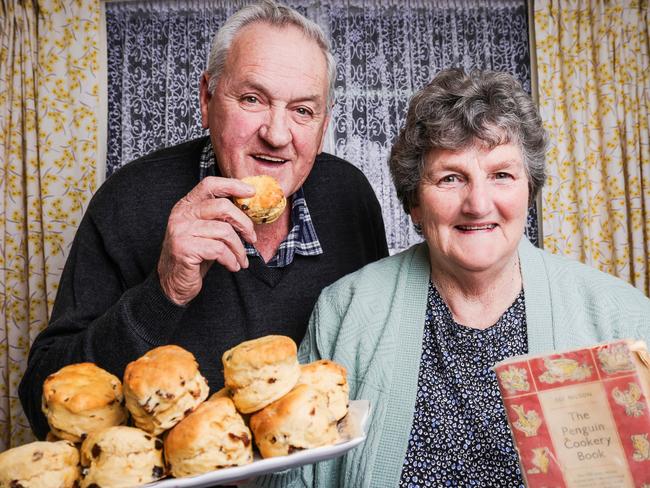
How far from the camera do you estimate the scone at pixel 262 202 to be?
1223 millimetres

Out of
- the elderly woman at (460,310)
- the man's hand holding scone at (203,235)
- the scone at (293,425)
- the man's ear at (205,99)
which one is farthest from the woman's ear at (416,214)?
the scone at (293,425)

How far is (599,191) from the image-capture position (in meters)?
4.35

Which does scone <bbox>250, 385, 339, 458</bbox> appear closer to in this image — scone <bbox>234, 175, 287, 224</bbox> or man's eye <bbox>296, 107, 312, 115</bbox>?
scone <bbox>234, 175, 287, 224</bbox>

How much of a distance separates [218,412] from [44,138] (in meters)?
3.90

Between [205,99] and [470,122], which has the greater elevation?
[205,99]

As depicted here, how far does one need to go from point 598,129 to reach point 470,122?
3.58 meters

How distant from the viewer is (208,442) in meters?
0.74

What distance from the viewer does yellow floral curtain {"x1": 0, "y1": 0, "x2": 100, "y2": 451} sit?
4078 mm

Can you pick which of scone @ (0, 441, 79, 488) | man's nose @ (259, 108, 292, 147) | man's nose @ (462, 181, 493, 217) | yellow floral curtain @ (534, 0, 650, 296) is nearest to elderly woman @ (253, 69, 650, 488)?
man's nose @ (462, 181, 493, 217)

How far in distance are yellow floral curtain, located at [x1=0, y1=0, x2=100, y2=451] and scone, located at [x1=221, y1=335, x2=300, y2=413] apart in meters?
3.63

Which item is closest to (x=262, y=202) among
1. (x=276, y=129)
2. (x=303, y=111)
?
(x=276, y=129)

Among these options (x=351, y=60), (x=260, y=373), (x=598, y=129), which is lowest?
(x=260, y=373)

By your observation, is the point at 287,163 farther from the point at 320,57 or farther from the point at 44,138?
the point at 44,138

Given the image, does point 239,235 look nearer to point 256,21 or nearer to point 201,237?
point 201,237
